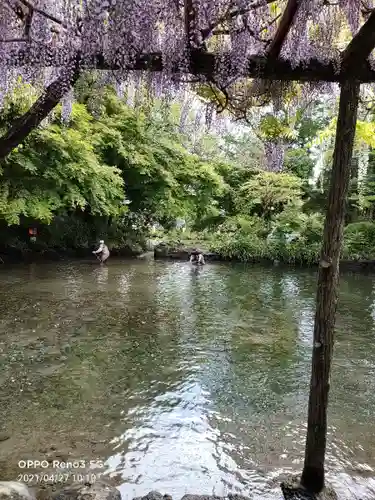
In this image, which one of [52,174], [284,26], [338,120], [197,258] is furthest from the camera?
[197,258]

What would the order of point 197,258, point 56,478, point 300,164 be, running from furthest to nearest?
point 300,164 → point 197,258 → point 56,478

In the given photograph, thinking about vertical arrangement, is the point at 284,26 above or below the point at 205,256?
above

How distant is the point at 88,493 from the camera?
2.74 metres

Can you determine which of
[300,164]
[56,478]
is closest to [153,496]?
[56,478]

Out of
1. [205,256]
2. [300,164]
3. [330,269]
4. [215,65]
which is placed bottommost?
[205,256]

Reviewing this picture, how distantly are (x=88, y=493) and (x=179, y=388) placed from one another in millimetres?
2105

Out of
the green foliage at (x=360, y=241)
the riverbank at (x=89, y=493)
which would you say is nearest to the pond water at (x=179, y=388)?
the riverbank at (x=89, y=493)

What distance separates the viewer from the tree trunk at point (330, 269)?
2.68 metres

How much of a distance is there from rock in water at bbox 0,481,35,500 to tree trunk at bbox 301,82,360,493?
5.67 feet

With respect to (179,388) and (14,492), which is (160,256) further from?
(14,492)

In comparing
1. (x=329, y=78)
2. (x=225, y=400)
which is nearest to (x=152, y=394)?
(x=225, y=400)

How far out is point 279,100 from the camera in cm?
329

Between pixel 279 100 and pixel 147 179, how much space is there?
39.8 ft
